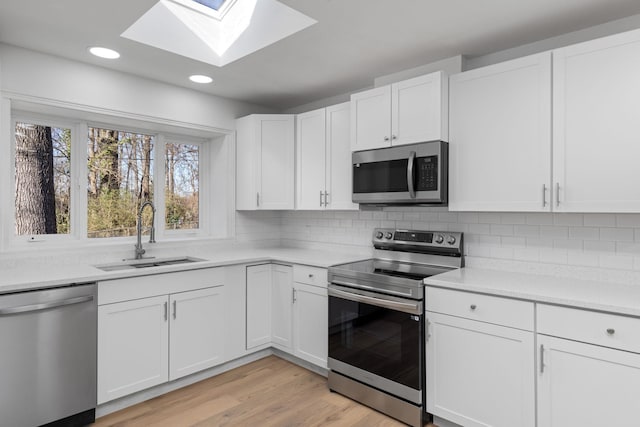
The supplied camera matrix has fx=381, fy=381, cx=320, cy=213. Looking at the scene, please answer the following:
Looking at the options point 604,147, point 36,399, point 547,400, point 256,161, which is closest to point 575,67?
point 604,147

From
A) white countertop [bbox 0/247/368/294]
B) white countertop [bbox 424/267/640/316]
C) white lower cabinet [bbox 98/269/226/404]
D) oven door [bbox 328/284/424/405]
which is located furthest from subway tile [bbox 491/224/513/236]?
white lower cabinet [bbox 98/269/226/404]

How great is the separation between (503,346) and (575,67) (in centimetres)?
149

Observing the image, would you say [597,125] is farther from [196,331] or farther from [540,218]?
[196,331]

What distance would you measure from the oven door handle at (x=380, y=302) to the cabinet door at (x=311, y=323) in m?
0.25

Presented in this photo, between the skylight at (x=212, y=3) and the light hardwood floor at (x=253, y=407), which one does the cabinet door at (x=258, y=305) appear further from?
the skylight at (x=212, y=3)

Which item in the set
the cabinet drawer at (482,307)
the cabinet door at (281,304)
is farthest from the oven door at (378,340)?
the cabinet door at (281,304)

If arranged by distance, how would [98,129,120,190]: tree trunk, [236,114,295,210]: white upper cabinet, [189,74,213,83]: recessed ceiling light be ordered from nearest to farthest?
1. [189,74,213,83]: recessed ceiling light
2. [98,129,120,190]: tree trunk
3. [236,114,295,210]: white upper cabinet

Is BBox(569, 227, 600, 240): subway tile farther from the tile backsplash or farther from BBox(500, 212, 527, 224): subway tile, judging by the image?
BBox(500, 212, 527, 224): subway tile

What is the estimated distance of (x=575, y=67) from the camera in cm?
198

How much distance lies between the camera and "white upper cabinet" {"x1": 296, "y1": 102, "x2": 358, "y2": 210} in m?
3.10

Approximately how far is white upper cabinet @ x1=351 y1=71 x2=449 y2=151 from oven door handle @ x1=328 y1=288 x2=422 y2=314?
3.47 ft

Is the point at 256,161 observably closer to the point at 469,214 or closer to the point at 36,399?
the point at 469,214

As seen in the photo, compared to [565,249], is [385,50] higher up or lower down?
higher up

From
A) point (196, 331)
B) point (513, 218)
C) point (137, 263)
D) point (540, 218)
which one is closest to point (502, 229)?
point (513, 218)
